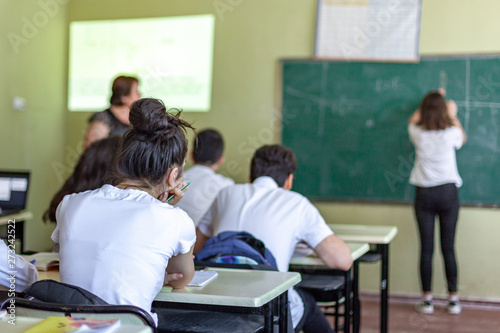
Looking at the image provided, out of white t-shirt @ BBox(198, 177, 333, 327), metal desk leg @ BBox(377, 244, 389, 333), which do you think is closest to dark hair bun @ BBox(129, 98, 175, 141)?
white t-shirt @ BBox(198, 177, 333, 327)

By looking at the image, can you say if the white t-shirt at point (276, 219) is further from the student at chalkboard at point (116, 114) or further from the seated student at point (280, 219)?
the student at chalkboard at point (116, 114)

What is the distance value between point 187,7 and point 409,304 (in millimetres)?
3042

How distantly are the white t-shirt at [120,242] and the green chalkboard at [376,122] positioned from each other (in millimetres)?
3483

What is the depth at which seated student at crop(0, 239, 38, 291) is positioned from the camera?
1.67 metres

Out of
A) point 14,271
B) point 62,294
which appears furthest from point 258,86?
point 62,294

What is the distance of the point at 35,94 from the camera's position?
211 inches

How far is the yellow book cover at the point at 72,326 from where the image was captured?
1184mm

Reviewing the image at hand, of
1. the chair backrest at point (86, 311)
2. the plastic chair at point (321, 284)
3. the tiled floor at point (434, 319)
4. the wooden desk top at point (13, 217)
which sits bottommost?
the tiled floor at point (434, 319)

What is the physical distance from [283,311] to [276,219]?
62 centimetres

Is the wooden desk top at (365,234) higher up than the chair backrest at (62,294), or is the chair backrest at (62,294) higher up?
the chair backrest at (62,294)

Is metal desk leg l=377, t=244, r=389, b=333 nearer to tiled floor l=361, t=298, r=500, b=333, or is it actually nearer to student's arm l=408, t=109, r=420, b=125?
tiled floor l=361, t=298, r=500, b=333

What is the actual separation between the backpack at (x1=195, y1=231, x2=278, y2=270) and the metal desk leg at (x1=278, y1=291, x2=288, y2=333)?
266 millimetres

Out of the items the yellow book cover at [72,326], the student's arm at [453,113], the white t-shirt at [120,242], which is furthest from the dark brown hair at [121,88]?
the yellow book cover at [72,326]

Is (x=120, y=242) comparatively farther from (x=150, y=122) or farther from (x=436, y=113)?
(x=436, y=113)
